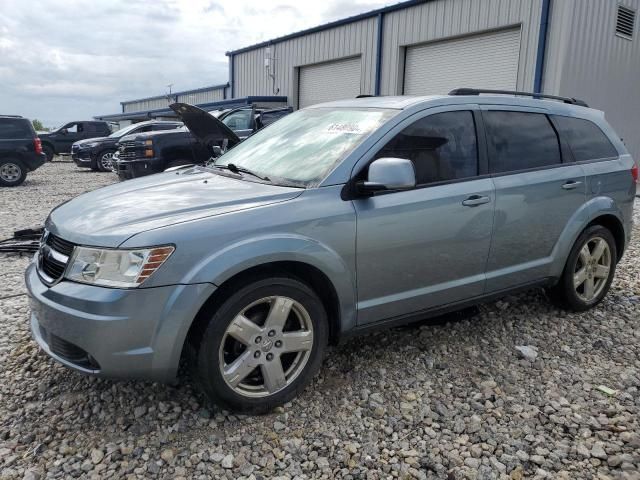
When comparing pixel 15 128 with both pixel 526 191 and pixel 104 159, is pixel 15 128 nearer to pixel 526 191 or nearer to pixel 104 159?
pixel 104 159

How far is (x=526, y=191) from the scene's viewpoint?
12.3 feet

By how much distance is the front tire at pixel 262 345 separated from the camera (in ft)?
8.73

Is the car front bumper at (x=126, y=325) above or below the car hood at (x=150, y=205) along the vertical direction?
below

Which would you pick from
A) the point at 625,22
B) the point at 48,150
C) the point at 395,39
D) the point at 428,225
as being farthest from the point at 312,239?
the point at 48,150

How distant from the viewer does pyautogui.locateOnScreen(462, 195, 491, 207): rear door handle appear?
3.42 m

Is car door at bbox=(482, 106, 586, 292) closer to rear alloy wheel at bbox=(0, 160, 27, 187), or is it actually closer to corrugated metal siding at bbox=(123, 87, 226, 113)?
rear alloy wheel at bbox=(0, 160, 27, 187)

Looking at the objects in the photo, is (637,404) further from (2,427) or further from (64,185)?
(64,185)

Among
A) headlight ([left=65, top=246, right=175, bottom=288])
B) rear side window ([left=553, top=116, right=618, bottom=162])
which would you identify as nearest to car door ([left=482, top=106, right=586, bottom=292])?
rear side window ([left=553, top=116, right=618, bottom=162])

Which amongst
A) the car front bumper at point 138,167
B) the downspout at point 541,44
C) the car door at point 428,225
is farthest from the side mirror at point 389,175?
the downspout at point 541,44

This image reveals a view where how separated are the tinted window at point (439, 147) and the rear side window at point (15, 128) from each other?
13.0m

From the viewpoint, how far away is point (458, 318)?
419 cm

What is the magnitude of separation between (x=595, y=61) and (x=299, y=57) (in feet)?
36.0

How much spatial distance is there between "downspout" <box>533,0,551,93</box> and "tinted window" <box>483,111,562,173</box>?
31.5 ft

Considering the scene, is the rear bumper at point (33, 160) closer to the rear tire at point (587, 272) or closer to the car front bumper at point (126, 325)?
the car front bumper at point (126, 325)
